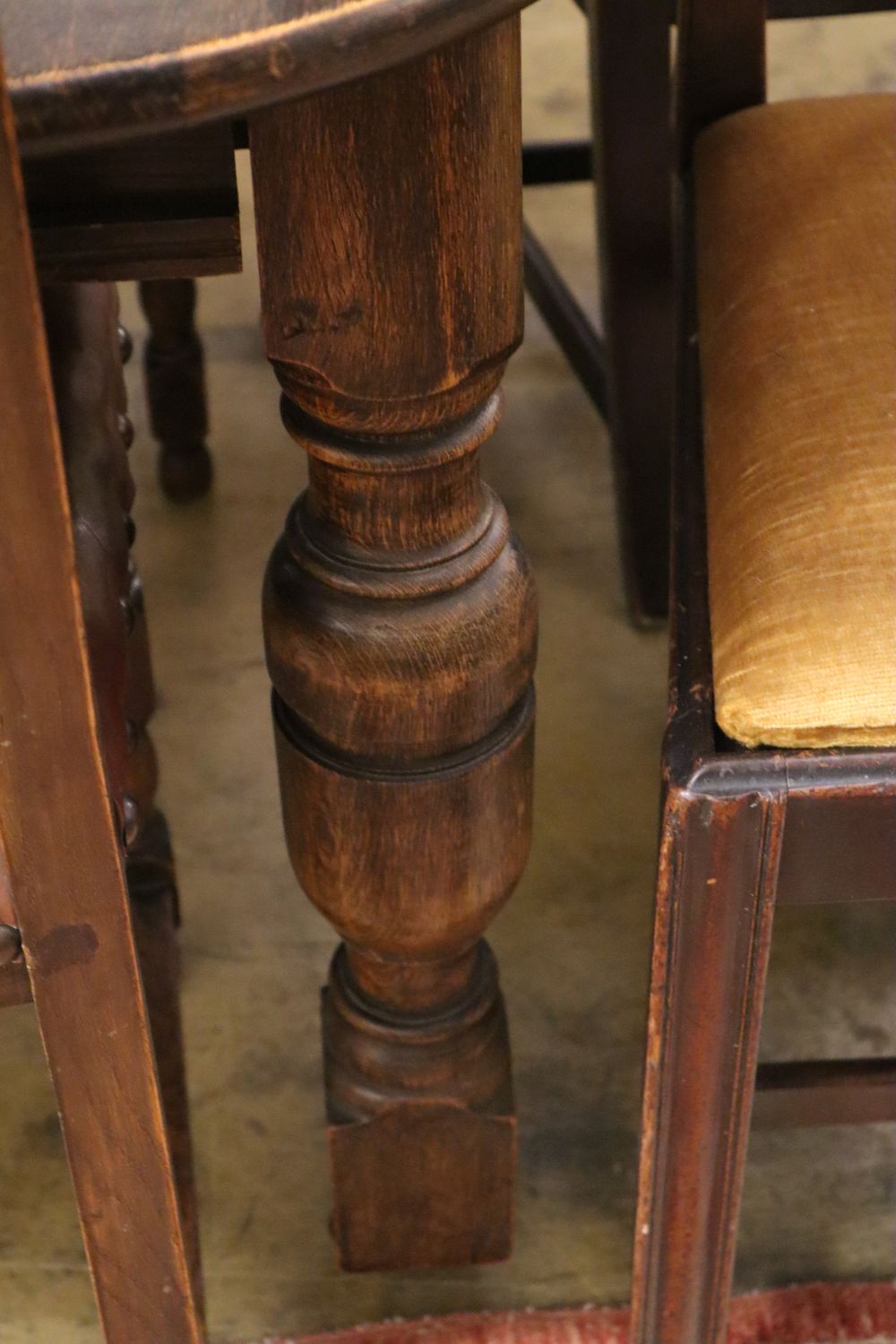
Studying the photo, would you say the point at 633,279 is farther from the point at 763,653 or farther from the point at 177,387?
the point at 763,653

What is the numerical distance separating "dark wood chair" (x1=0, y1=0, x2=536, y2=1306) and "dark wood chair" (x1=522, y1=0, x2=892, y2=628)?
1.48 ft

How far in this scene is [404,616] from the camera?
0.80m

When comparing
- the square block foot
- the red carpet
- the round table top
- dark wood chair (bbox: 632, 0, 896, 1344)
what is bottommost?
the red carpet

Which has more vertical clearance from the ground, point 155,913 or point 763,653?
point 763,653

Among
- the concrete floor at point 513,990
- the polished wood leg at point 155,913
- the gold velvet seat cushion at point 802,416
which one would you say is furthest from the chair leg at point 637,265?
the polished wood leg at point 155,913

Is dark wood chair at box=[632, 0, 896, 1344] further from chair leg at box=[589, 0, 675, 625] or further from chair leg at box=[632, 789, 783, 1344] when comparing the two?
chair leg at box=[589, 0, 675, 625]

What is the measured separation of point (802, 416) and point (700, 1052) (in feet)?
0.97

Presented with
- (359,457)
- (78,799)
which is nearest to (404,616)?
(359,457)

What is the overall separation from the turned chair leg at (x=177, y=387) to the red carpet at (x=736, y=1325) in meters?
0.94

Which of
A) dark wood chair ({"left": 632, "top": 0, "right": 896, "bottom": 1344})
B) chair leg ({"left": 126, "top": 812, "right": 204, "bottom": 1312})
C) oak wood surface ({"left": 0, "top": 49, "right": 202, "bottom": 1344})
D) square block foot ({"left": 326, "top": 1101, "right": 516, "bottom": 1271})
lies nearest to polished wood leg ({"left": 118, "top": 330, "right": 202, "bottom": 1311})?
chair leg ({"left": 126, "top": 812, "right": 204, "bottom": 1312})

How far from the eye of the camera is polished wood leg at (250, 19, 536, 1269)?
2.23 ft

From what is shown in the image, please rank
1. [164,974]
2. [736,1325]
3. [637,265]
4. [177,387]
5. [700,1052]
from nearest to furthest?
[700,1052], [736,1325], [164,974], [637,265], [177,387]

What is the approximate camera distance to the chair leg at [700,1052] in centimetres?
72

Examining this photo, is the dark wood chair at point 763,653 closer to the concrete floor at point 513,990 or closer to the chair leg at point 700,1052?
the chair leg at point 700,1052
